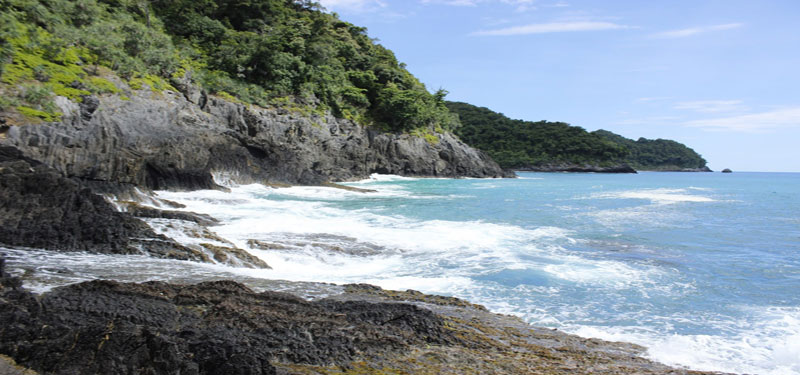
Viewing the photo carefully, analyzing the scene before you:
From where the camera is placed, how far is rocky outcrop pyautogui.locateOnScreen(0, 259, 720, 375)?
3867mm

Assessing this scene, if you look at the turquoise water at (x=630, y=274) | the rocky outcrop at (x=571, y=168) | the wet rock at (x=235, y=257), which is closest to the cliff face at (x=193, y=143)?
the turquoise water at (x=630, y=274)

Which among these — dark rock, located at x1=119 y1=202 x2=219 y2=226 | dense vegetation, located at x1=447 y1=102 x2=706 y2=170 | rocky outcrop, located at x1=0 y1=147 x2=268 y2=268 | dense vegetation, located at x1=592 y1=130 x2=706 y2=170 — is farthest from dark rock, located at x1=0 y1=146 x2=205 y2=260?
dense vegetation, located at x1=592 y1=130 x2=706 y2=170

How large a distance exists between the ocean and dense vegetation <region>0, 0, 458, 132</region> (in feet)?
23.8

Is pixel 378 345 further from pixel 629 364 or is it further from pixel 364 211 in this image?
pixel 364 211

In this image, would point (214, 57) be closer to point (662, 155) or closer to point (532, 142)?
point (532, 142)

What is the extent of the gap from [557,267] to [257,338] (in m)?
8.53

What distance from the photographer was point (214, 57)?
125 feet

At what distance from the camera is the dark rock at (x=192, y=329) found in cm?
382

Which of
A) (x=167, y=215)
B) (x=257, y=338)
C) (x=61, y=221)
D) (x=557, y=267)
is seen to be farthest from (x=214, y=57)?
(x=257, y=338)

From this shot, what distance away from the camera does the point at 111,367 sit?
147 inches

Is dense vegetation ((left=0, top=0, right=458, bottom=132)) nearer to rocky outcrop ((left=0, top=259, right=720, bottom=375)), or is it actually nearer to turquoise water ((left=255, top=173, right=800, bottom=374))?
turquoise water ((left=255, top=173, right=800, bottom=374))

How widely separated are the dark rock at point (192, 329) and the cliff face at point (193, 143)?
13.8 m

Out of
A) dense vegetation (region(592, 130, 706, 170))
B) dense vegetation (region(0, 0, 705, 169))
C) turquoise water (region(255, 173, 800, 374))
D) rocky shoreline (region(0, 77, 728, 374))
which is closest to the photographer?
rocky shoreline (region(0, 77, 728, 374))

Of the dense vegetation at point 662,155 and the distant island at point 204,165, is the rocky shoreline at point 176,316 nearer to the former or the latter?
the distant island at point 204,165
